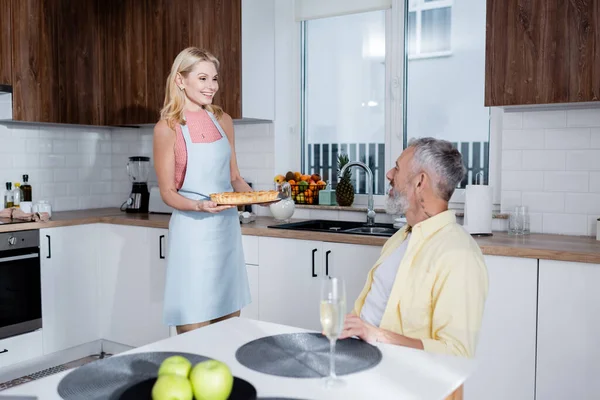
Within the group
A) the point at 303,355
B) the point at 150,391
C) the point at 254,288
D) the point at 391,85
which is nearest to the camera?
the point at 150,391

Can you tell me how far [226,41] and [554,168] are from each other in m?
1.99

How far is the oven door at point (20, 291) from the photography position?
3.54 meters

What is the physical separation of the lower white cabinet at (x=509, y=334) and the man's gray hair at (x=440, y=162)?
92 centimetres

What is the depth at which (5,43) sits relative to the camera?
150 inches

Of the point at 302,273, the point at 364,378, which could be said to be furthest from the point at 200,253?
the point at 364,378

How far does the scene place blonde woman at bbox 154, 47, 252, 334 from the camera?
8.97 feet

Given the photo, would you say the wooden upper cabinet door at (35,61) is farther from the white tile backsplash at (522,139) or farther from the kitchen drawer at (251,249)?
the white tile backsplash at (522,139)

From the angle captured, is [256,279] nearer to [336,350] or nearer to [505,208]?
[505,208]

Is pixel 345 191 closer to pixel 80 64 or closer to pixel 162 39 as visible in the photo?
pixel 162 39

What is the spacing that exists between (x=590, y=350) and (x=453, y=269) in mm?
1157

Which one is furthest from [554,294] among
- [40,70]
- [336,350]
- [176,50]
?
[40,70]

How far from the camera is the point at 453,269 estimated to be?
172cm

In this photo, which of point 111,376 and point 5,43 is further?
point 5,43

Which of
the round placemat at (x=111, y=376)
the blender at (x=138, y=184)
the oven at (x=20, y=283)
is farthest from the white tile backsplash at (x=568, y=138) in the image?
the oven at (x=20, y=283)
